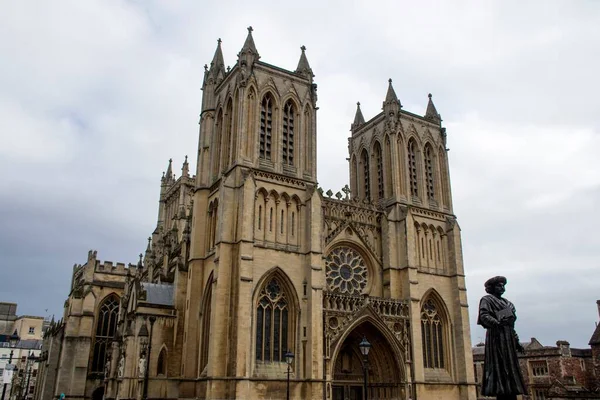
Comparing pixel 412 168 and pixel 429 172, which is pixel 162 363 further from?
pixel 429 172

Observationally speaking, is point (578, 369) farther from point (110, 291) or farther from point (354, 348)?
point (110, 291)

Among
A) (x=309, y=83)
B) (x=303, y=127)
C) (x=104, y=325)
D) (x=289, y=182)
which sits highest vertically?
(x=309, y=83)

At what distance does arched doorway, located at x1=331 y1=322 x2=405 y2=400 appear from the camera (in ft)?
113

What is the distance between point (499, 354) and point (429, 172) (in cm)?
3555

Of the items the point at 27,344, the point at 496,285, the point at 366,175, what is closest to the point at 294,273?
the point at 366,175

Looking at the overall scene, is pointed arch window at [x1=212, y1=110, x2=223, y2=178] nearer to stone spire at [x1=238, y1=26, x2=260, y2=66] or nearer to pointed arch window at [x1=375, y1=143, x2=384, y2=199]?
stone spire at [x1=238, y1=26, x2=260, y2=66]

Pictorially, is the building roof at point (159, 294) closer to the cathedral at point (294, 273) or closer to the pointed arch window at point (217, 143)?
the cathedral at point (294, 273)

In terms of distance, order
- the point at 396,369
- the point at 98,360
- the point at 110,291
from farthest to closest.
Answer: the point at 110,291, the point at 98,360, the point at 396,369

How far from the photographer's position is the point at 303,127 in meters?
37.9

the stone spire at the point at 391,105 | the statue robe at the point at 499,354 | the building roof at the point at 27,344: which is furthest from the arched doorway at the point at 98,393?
the statue robe at the point at 499,354

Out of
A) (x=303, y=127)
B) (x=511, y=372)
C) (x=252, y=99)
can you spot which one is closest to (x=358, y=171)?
(x=303, y=127)

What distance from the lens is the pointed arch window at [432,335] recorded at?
37.6 meters

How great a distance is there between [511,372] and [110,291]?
1902 inches

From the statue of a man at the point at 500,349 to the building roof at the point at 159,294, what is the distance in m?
27.6
